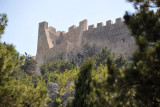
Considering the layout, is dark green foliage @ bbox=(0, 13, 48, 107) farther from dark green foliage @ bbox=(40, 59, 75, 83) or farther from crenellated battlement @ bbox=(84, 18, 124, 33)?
crenellated battlement @ bbox=(84, 18, 124, 33)

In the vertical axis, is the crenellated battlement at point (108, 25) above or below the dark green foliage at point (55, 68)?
above

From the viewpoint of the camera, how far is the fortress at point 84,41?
89.5 feet

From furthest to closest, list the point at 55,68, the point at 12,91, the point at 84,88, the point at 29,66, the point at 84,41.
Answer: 1. the point at 84,41
2. the point at 29,66
3. the point at 55,68
4. the point at 84,88
5. the point at 12,91

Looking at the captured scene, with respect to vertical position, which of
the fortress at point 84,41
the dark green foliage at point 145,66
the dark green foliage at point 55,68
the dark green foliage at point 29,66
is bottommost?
the dark green foliage at point 145,66

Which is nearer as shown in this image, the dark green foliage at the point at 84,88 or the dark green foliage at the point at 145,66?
the dark green foliage at the point at 145,66

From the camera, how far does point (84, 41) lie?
3225 cm

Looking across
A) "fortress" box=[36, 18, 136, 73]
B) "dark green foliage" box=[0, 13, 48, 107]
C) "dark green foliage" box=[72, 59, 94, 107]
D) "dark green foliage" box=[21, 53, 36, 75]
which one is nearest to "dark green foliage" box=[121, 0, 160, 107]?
"dark green foliage" box=[72, 59, 94, 107]

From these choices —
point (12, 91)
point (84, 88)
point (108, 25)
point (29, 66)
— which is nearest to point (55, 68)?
point (29, 66)

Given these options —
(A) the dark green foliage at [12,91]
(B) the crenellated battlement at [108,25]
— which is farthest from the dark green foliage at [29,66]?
(A) the dark green foliage at [12,91]

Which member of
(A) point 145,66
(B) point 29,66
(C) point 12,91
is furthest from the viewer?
(B) point 29,66

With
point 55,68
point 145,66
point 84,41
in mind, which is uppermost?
point 84,41

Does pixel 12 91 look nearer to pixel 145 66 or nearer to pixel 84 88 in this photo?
pixel 84 88

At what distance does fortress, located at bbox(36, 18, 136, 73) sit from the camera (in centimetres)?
2728

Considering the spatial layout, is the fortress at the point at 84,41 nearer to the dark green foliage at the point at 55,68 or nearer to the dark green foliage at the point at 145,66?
the dark green foliage at the point at 55,68
